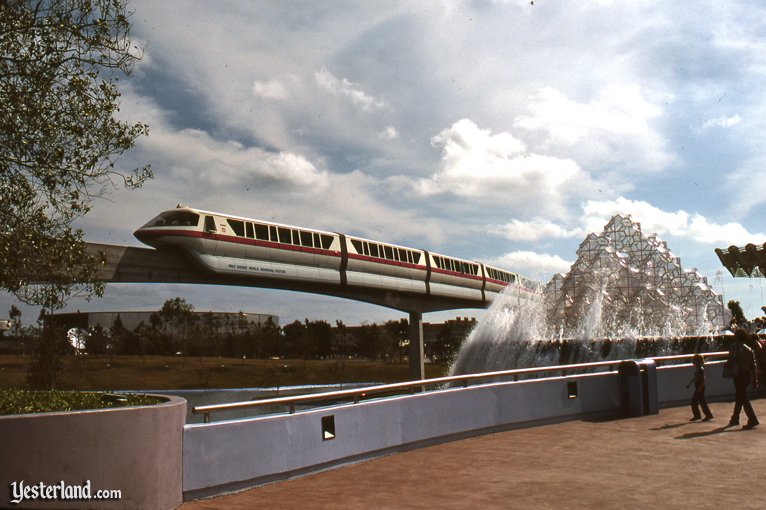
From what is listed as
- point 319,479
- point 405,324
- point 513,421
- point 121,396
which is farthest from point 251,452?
point 405,324

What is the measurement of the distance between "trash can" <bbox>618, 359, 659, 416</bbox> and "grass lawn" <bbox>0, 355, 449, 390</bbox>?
181 ft

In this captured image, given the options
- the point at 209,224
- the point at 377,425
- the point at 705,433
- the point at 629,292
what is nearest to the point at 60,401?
the point at 377,425

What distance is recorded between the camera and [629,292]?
4541 cm

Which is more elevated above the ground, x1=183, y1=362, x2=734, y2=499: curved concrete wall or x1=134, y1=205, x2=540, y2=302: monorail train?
x1=134, y1=205, x2=540, y2=302: monorail train

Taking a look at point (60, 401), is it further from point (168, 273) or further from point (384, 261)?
point (384, 261)

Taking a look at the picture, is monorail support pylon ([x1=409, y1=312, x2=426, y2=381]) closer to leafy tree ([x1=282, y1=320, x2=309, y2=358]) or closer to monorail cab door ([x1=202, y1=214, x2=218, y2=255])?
monorail cab door ([x1=202, y1=214, x2=218, y2=255])

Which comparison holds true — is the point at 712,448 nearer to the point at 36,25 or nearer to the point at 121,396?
the point at 121,396

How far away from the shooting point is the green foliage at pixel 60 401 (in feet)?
22.3

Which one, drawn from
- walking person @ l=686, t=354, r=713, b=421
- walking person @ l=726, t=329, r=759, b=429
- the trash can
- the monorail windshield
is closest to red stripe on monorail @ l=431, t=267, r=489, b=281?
the monorail windshield

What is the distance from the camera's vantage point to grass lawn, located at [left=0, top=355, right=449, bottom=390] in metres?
A: 65.4

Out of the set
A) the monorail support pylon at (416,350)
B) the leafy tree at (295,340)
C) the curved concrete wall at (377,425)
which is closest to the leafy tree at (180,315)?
the leafy tree at (295,340)

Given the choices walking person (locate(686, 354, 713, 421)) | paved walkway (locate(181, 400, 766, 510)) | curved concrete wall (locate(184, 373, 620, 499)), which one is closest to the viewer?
paved walkway (locate(181, 400, 766, 510))

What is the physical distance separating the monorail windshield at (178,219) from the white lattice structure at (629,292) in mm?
25026

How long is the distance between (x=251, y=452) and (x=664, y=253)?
1770 inches
